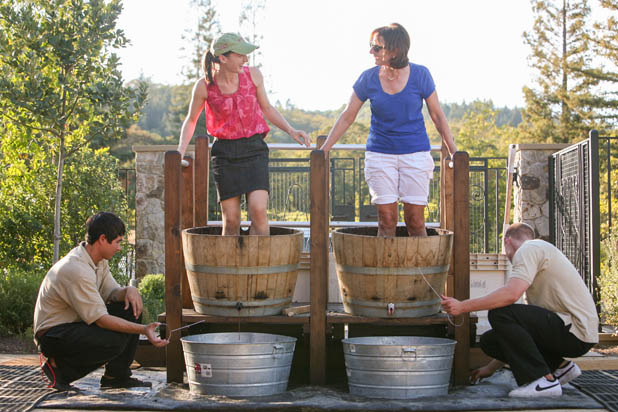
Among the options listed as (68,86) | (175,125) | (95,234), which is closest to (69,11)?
(68,86)

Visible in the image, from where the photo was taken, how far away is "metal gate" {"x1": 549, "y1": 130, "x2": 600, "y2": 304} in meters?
6.07

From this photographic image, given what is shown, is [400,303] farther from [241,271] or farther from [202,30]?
[202,30]

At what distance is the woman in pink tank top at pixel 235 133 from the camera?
165 inches

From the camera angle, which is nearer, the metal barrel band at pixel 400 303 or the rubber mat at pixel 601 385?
the rubber mat at pixel 601 385

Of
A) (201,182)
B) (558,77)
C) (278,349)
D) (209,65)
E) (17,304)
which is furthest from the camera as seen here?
(558,77)

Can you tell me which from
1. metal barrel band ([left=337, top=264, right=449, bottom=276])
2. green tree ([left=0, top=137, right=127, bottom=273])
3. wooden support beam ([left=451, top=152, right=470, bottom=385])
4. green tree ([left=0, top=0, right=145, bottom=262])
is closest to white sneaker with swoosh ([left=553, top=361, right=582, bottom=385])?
wooden support beam ([left=451, top=152, right=470, bottom=385])

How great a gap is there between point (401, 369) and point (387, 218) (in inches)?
34.7

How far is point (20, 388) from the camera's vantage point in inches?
149

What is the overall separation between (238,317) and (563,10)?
2651 cm

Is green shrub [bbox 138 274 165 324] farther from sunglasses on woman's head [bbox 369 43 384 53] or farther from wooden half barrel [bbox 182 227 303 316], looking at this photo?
sunglasses on woman's head [bbox 369 43 384 53]

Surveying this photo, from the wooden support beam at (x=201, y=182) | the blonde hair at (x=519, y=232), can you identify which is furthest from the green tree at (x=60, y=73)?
the blonde hair at (x=519, y=232)

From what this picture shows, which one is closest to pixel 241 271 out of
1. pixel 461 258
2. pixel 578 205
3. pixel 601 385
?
pixel 461 258

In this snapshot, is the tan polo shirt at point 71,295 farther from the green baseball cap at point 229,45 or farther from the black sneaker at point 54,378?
the green baseball cap at point 229,45

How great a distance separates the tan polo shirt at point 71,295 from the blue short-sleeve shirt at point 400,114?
65.2 inches
